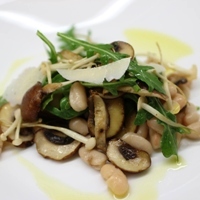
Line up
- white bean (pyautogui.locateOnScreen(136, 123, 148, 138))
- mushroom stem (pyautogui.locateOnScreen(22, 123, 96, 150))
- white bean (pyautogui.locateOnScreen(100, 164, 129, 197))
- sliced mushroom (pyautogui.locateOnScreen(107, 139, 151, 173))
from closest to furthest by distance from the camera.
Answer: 1. white bean (pyautogui.locateOnScreen(100, 164, 129, 197))
2. sliced mushroom (pyautogui.locateOnScreen(107, 139, 151, 173))
3. mushroom stem (pyautogui.locateOnScreen(22, 123, 96, 150))
4. white bean (pyautogui.locateOnScreen(136, 123, 148, 138))

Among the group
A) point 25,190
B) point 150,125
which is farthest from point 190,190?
point 25,190

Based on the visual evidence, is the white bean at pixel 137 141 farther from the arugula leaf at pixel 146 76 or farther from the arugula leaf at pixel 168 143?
the arugula leaf at pixel 146 76

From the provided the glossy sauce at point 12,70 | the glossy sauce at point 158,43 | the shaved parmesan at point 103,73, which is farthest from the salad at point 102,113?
the glossy sauce at point 158,43

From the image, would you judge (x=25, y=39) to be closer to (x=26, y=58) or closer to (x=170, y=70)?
(x=26, y=58)

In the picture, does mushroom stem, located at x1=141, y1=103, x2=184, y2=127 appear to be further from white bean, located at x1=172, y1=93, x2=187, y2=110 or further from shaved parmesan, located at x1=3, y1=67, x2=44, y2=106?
shaved parmesan, located at x1=3, y1=67, x2=44, y2=106

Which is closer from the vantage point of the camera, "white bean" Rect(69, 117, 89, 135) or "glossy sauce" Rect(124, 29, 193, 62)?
"white bean" Rect(69, 117, 89, 135)

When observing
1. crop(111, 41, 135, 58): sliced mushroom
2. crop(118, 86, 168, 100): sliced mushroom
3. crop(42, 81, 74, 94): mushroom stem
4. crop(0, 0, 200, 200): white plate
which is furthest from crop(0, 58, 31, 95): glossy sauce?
crop(118, 86, 168, 100): sliced mushroom

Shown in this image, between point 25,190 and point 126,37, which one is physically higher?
point 126,37
